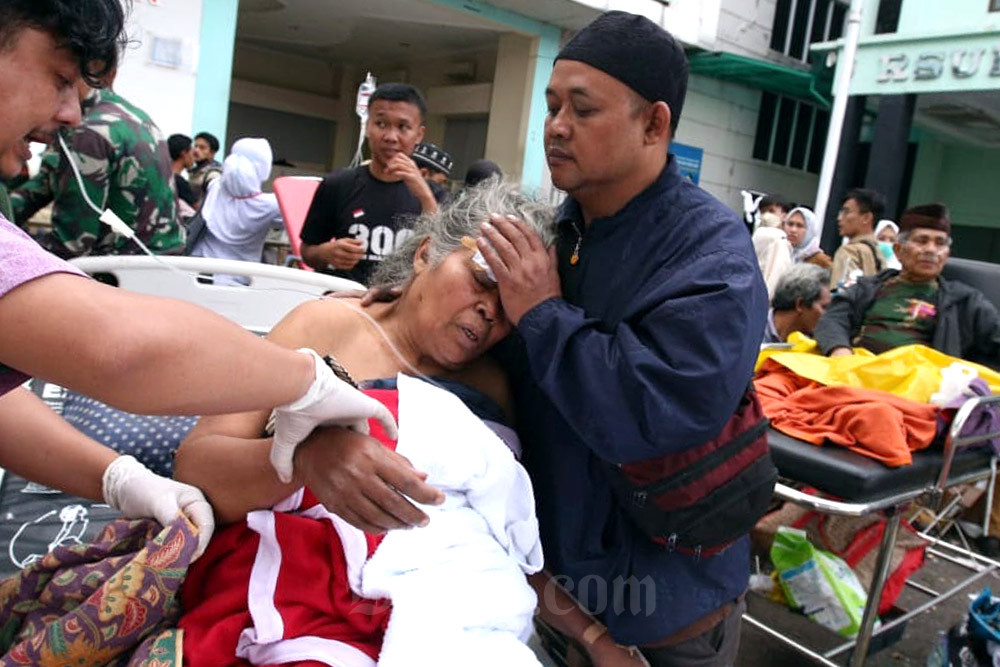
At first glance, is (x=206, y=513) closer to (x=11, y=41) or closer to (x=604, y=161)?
(x=11, y=41)

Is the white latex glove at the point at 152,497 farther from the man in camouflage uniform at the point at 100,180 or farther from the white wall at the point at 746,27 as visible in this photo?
the white wall at the point at 746,27

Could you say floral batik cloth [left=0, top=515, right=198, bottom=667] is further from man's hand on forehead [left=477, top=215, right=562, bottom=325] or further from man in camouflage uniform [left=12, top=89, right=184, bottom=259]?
man in camouflage uniform [left=12, top=89, right=184, bottom=259]

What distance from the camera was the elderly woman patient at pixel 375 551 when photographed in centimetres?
117

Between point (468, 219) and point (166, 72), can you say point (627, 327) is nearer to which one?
point (468, 219)

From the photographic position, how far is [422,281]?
170cm

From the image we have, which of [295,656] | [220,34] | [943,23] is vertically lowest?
[295,656]

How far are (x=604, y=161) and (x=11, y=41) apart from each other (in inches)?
36.1

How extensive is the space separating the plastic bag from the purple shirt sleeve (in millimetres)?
2973

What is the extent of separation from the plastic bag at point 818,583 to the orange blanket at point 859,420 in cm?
59

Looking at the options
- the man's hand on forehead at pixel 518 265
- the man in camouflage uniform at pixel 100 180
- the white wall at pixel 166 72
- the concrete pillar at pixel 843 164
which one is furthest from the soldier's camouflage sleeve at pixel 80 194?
the concrete pillar at pixel 843 164

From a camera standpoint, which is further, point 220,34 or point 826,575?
point 220,34

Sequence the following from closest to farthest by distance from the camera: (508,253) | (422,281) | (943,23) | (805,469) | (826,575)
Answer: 1. (508,253)
2. (422,281)
3. (805,469)
4. (826,575)
5. (943,23)

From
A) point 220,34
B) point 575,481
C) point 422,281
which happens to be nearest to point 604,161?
point 422,281

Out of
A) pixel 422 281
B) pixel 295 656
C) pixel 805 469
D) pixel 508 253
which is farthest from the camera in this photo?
pixel 805 469
